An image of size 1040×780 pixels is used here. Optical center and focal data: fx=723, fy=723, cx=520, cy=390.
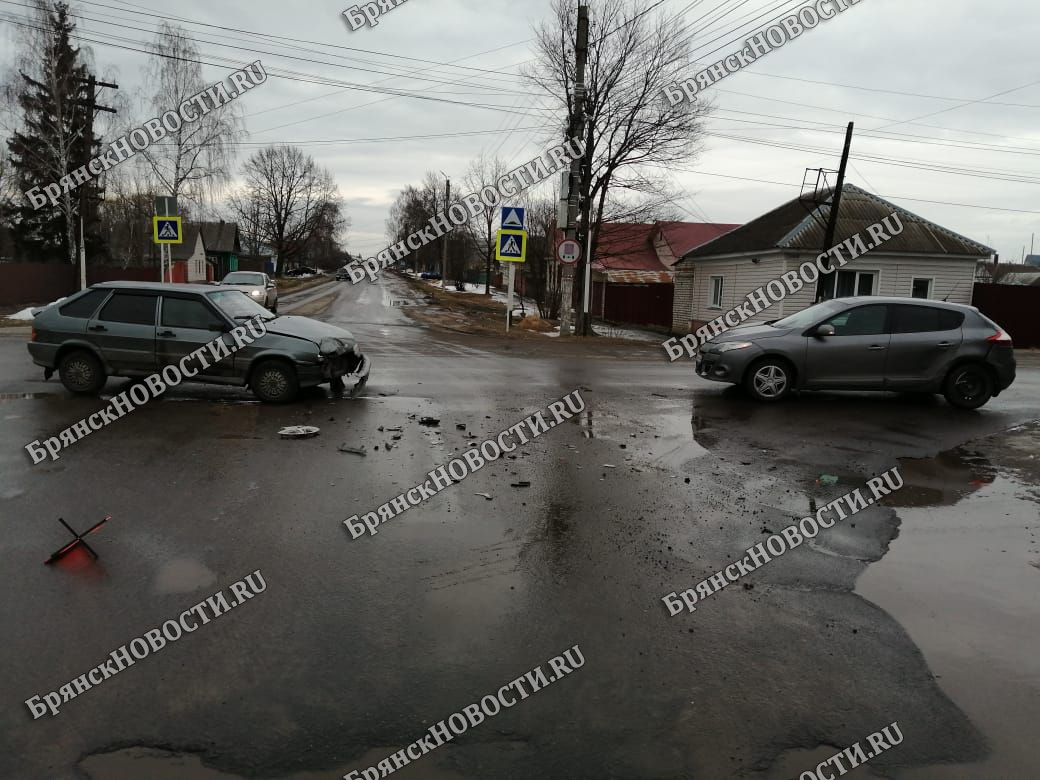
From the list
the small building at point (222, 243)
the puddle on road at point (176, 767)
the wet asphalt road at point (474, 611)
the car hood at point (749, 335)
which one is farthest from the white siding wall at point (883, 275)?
the small building at point (222, 243)

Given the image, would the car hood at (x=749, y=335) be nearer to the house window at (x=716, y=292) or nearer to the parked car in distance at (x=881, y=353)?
the parked car in distance at (x=881, y=353)

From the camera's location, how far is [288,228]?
276ft

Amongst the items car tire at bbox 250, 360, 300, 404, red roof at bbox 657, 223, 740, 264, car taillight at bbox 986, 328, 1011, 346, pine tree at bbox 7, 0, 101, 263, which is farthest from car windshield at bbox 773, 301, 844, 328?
red roof at bbox 657, 223, 740, 264

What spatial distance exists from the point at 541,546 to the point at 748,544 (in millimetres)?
1540

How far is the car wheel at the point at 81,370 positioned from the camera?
1004 centimetres

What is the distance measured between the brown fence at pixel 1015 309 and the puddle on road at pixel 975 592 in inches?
889

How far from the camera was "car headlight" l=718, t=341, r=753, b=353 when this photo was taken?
10.8 meters

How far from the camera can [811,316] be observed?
11000 millimetres

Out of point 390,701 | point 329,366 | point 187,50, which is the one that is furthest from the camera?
point 187,50

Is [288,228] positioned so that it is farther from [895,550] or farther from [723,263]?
[895,550]

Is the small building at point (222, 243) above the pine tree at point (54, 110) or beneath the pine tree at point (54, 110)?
beneath

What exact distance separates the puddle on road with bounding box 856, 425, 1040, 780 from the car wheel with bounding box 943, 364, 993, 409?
341 centimetres

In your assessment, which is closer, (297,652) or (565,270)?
(297,652)

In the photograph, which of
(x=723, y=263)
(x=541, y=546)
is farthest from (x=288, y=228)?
(x=541, y=546)
